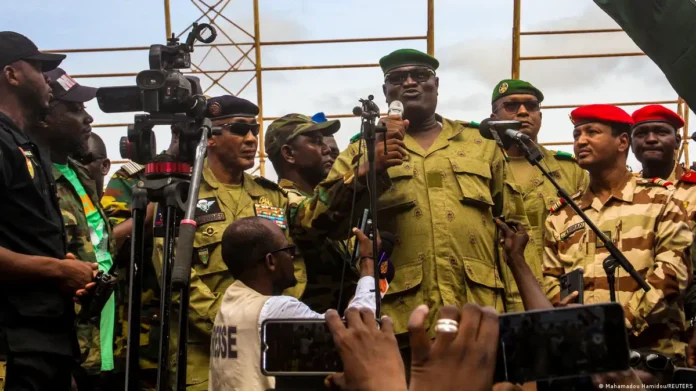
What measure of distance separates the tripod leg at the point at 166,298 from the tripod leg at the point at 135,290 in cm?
12

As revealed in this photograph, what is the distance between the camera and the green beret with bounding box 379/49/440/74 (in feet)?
18.4

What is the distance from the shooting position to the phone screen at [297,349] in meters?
1.82

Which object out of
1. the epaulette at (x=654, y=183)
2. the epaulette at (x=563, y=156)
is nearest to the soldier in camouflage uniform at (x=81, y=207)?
the epaulette at (x=654, y=183)

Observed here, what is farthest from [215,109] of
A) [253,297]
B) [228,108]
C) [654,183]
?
[654,183]

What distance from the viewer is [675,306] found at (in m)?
5.39

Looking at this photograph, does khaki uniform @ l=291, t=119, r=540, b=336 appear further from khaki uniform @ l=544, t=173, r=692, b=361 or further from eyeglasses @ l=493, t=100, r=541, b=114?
eyeglasses @ l=493, t=100, r=541, b=114

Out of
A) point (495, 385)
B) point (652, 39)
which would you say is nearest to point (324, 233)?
point (652, 39)

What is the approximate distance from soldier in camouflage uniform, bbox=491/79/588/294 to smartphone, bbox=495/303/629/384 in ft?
14.4

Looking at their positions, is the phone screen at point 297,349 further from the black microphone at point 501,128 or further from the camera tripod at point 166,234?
the black microphone at point 501,128

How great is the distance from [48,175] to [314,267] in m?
2.11

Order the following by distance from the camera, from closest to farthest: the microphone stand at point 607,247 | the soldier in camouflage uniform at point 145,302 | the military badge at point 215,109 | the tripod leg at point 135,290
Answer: the tripod leg at point 135,290
the microphone stand at point 607,247
the soldier in camouflage uniform at point 145,302
the military badge at point 215,109

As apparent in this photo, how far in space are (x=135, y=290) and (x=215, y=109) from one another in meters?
2.68

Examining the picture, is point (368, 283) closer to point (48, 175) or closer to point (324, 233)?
point (324, 233)

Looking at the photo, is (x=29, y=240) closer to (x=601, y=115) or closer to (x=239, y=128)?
(x=239, y=128)
